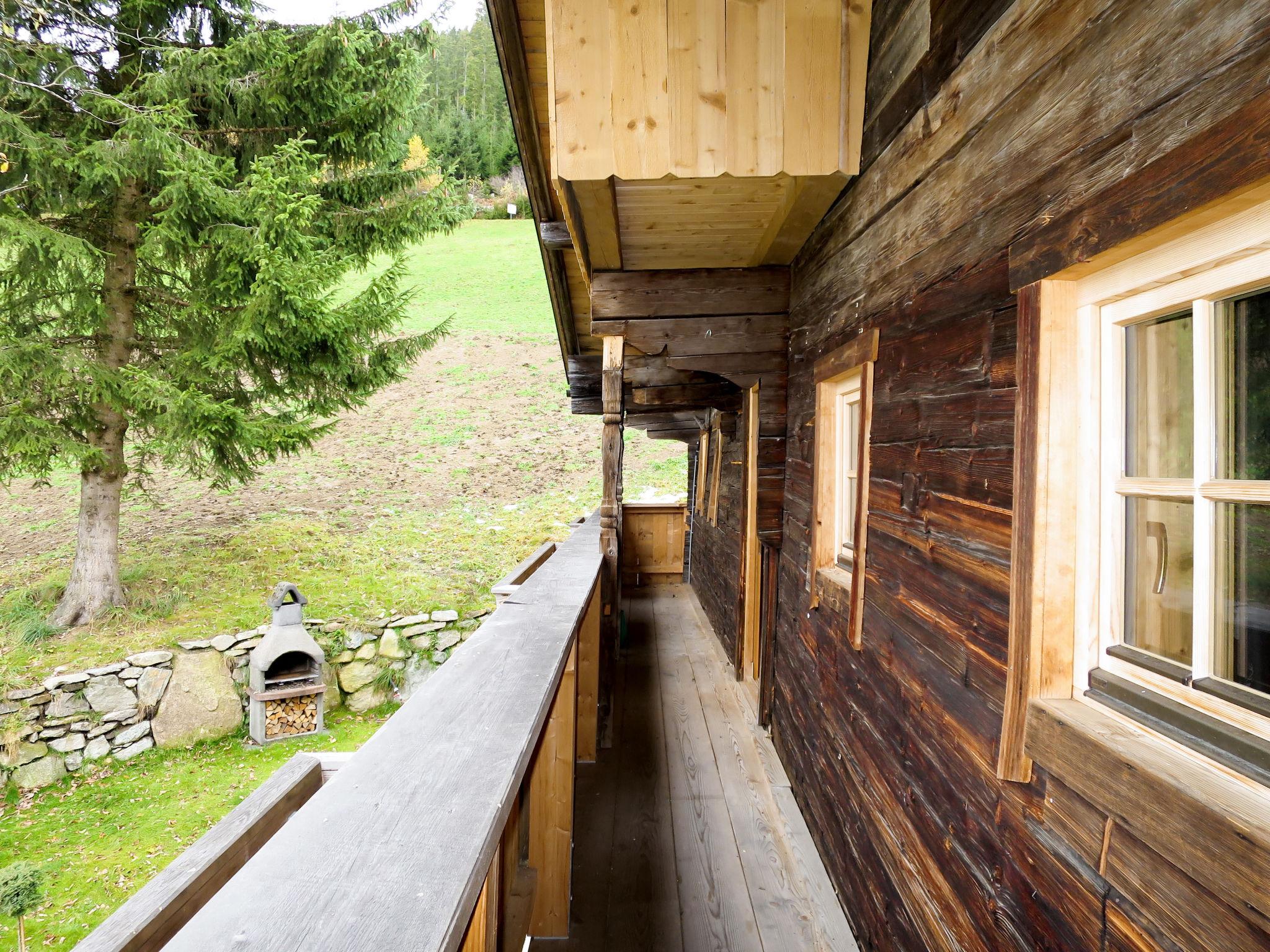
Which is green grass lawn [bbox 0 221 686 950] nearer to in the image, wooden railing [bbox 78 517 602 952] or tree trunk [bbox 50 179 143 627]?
tree trunk [bbox 50 179 143 627]

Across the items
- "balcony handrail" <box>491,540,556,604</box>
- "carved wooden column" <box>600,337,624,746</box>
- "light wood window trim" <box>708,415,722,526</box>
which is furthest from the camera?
"light wood window trim" <box>708,415,722,526</box>

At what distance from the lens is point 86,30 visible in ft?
23.7

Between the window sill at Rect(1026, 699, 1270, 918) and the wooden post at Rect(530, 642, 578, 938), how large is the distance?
4.31 feet

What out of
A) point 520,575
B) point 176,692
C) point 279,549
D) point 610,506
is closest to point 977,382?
point 610,506

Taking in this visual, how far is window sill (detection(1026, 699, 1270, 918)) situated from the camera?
0.88 metres

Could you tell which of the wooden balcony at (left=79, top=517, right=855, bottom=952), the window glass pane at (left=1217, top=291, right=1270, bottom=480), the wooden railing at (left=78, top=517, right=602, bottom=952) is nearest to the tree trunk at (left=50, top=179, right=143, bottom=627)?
the wooden balcony at (left=79, top=517, right=855, bottom=952)

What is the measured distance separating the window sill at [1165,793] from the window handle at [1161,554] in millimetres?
239

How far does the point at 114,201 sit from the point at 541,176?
6574mm

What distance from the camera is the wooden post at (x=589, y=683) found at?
10.6ft

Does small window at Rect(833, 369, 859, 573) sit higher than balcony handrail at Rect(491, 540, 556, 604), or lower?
higher

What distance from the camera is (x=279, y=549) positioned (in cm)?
991

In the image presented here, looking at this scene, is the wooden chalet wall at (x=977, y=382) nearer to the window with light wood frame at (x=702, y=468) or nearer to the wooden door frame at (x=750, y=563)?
the wooden door frame at (x=750, y=563)

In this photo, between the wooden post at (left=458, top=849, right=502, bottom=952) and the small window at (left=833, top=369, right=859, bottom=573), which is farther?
the small window at (left=833, top=369, right=859, bottom=573)

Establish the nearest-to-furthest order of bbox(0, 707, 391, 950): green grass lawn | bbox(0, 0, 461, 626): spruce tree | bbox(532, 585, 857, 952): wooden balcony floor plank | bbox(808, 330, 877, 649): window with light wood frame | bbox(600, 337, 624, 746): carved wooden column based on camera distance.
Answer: bbox(532, 585, 857, 952): wooden balcony floor plank
bbox(808, 330, 877, 649): window with light wood frame
bbox(600, 337, 624, 746): carved wooden column
bbox(0, 707, 391, 950): green grass lawn
bbox(0, 0, 461, 626): spruce tree
